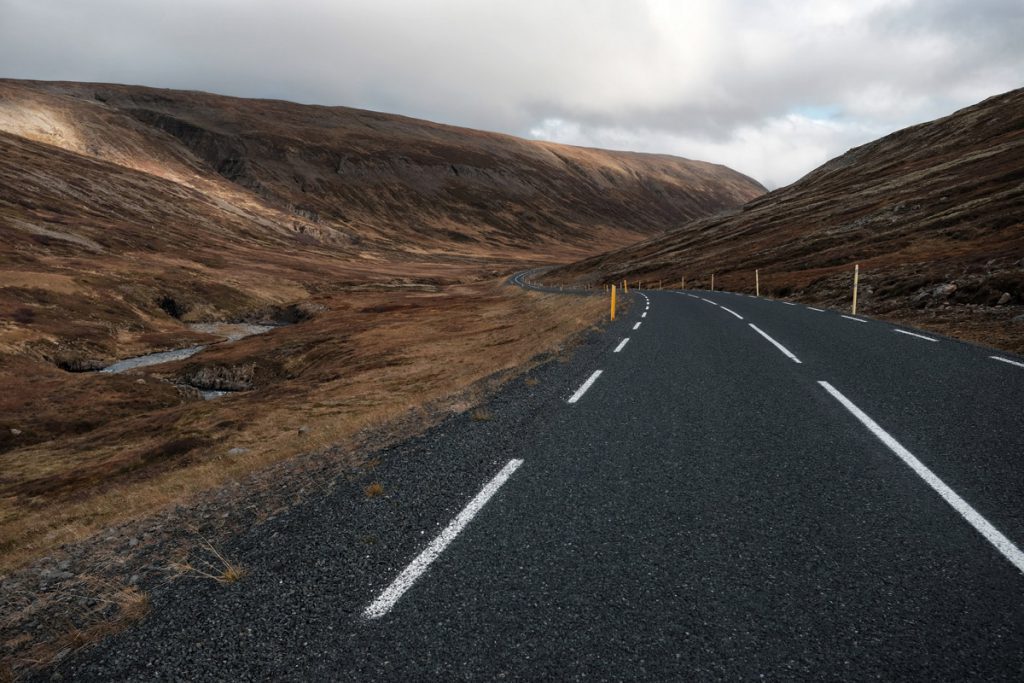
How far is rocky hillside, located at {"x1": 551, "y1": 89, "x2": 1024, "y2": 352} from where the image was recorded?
20.9 m

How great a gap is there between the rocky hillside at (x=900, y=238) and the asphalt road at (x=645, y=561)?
11.6 meters

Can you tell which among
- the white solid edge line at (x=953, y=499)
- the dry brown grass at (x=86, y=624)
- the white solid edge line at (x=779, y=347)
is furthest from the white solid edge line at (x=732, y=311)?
the dry brown grass at (x=86, y=624)

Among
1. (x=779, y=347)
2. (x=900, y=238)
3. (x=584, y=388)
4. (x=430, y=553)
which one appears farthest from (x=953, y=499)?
(x=900, y=238)

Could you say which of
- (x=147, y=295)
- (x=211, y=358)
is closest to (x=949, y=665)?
(x=211, y=358)

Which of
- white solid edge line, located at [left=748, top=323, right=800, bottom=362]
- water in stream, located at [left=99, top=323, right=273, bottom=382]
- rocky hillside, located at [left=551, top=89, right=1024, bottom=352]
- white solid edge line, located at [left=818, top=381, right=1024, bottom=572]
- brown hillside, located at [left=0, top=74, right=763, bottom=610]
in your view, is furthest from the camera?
water in stream, located at [left=99, top=323, right=273, bottom=382]

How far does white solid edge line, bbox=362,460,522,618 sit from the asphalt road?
0.07ft

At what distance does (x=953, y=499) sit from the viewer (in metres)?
4.86

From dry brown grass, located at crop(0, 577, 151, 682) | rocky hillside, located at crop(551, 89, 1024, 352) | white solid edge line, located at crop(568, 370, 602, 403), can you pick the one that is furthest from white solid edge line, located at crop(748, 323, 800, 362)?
dry brown grass, located at crop(0, 577, 151, 682)

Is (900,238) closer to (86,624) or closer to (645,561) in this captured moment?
(645,561)

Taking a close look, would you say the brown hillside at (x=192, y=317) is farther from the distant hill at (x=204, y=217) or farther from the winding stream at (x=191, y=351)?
the winding stream at (x=191, y=351)

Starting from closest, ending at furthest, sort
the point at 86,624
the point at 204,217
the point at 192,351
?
the point at 86,624 < the point at 192,351 < the point at 204,217

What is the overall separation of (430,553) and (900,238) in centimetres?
5236

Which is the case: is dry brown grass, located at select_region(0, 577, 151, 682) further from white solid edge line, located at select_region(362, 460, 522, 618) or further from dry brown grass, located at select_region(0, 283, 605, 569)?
dry brown grass, located at select_region(0, 283, 605, 569)

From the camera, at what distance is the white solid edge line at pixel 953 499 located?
13.2 ft
